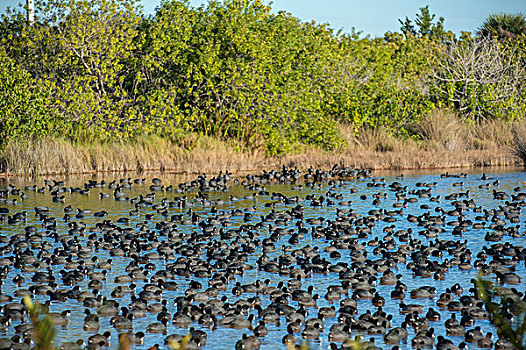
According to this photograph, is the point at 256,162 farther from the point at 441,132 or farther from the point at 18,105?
the point at 18,105

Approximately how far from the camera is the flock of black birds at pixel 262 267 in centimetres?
1148

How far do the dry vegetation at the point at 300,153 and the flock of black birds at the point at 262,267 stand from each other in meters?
6.58

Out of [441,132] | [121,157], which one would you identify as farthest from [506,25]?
[121,157]

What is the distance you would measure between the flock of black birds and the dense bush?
351 inches

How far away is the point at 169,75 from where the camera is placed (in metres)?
35.6

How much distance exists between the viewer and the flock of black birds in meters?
11.5

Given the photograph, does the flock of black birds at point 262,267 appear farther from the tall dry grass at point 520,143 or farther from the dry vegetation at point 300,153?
the tall dry grass at point 520,143

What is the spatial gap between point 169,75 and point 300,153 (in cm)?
701

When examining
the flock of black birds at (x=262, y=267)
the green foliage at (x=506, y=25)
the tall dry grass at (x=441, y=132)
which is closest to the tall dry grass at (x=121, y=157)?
the flock of black birds at (x=262, y=267)

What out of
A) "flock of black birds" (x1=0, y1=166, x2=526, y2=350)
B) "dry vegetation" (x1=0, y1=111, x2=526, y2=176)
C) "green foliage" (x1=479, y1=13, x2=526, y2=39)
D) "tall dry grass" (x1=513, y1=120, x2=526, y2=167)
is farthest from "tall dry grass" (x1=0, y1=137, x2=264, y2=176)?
"green foliage" (x1=479, y1=13, x2=526, y2=39)

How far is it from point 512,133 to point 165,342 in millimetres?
30456

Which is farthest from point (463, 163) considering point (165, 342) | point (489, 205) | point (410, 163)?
point (165, 342)

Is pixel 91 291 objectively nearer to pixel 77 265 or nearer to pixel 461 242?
pixel 77 265

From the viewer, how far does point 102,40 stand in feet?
110
